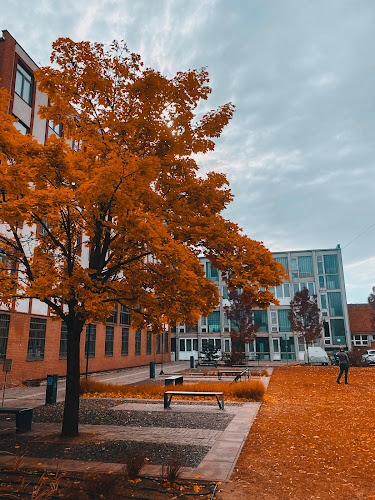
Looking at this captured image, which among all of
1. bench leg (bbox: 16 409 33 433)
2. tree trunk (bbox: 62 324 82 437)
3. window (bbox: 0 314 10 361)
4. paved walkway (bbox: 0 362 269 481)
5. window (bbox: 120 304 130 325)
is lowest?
paved walkway (bbox: 0 362 269 481)

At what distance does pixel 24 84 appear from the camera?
869 inches

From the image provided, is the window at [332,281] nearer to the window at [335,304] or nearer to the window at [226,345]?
the window at [335,304]

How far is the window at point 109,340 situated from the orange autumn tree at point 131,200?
2157cm

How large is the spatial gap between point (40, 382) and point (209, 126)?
17.9m

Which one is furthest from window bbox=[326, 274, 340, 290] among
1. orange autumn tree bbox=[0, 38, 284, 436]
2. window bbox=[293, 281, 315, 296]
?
orange autumn tree bbox=[0, 38, 284, 436]

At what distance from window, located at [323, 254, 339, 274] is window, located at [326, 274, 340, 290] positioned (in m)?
0.56

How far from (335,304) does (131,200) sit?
50481mm

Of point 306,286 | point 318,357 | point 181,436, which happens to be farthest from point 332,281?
point 181,436

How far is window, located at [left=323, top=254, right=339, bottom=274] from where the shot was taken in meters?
53.1

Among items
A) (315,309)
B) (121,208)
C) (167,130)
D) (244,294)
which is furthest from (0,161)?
(315,309)

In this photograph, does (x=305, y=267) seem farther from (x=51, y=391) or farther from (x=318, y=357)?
(x=51, y=391)

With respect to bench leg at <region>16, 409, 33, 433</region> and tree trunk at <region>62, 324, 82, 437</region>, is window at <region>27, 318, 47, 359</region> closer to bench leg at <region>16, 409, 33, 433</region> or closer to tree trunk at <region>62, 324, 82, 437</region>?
bench leg at <region>16, 409, 33, 433</region>

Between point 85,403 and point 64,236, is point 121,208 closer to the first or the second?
point 64,236

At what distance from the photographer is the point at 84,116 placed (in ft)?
31.9
